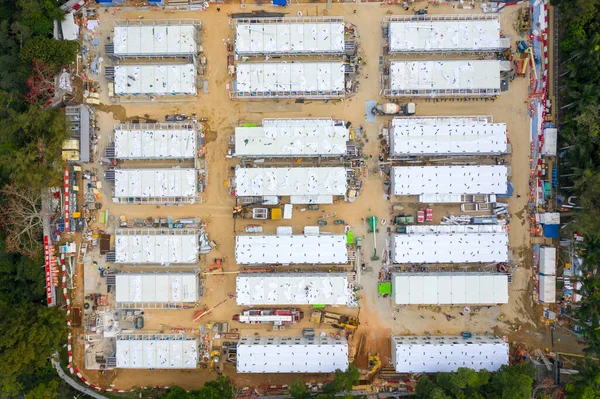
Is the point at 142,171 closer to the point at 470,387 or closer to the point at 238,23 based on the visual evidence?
the point at 238,23

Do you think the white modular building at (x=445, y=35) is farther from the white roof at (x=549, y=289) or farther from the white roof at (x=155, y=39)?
the white roof at (x=549, y=289)

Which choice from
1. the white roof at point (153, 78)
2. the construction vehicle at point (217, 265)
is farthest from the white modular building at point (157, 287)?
the white roof at point (153, 78)

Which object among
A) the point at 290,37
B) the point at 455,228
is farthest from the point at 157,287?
the point at 455,228

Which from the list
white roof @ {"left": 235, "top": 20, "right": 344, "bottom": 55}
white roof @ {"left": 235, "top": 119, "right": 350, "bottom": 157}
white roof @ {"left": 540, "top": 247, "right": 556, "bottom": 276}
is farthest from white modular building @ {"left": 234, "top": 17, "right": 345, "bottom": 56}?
white roof @ {"left": 540, "top": 247, "right": 556, "bottom": 276}

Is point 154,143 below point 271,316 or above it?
above

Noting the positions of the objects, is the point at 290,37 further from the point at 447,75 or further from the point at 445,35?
the point at 447,75

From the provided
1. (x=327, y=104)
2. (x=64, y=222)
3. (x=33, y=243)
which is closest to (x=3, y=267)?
(x=33, y=243)
